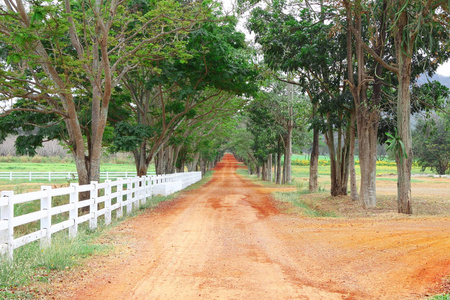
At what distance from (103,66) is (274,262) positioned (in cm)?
976

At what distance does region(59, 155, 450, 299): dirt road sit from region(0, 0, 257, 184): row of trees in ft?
19.3

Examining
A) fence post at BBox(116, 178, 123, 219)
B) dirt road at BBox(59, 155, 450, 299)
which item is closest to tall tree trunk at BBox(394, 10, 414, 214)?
dirt road at BBox(59, 155, 450, 299)

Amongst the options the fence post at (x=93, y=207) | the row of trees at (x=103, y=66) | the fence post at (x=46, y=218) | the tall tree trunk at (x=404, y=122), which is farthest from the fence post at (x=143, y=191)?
the tall tree trunk at (x=404, y=122)

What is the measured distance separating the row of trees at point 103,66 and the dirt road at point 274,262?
5871 millimetres

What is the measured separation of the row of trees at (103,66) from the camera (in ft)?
42.2

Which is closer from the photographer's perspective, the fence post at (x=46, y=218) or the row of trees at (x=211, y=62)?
the fence post at (x=46, y=218)

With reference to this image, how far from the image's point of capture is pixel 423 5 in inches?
473

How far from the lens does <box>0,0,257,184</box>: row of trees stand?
12875mm

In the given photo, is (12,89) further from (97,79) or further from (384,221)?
(384,221)

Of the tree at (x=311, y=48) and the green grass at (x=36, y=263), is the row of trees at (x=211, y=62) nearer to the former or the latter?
the tree at (x=311, y=48)

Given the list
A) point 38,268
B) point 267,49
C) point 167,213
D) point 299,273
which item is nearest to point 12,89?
point 167,213

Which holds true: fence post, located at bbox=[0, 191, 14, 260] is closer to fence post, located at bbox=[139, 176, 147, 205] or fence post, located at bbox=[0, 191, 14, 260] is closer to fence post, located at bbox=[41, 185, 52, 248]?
fence post, located at bbox=[41, 185, 52, 248]

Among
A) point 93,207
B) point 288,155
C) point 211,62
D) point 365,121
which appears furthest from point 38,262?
point 288,155

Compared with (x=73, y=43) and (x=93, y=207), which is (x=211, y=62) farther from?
(x=93, y=207)
